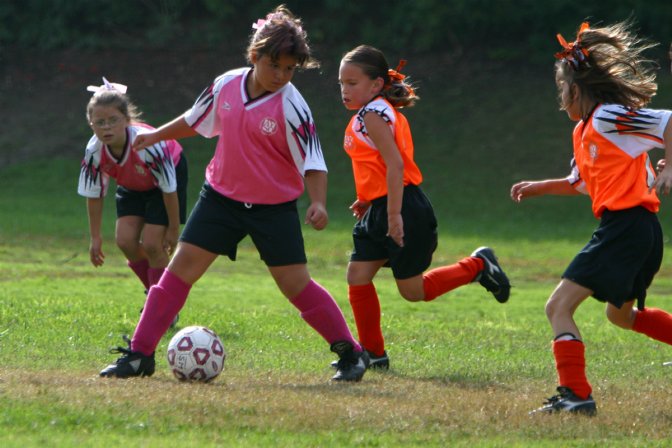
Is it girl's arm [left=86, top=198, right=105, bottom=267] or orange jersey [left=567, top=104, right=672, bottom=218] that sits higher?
orange jersey [left=567, top=104, right=672, bottom=218]

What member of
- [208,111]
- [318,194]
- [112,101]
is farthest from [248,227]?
[112,101]

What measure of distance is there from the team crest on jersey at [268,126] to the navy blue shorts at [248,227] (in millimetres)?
378

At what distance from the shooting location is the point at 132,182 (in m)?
8.73

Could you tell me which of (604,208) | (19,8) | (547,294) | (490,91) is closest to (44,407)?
(604,208)

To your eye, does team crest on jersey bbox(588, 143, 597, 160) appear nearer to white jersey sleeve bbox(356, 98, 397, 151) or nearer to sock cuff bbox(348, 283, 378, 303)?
white jersey sleeve bbox(356, 98, 397, 151)

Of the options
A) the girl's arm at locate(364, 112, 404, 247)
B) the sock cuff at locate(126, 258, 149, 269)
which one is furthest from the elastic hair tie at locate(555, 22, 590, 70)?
the sock cuff at locate(126, 258, 149, 269)

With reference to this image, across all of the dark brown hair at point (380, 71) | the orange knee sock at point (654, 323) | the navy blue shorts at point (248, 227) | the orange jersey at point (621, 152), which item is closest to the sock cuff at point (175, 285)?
the navy blue shorts at point (248, 227)

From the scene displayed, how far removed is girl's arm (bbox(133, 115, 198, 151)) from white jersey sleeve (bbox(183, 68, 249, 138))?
0.12ft

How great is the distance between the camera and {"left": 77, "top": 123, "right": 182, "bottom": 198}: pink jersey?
8.30 meters

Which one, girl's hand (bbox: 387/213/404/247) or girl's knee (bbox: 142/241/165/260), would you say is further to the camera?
girl's knee (bbox: 142/241/165/260)

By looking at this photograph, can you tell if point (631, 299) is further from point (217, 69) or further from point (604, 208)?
point (217, 69)

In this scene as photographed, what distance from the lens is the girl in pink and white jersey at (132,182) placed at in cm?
826

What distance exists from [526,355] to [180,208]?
275cm

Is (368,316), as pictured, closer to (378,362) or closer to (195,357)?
(378,362)
